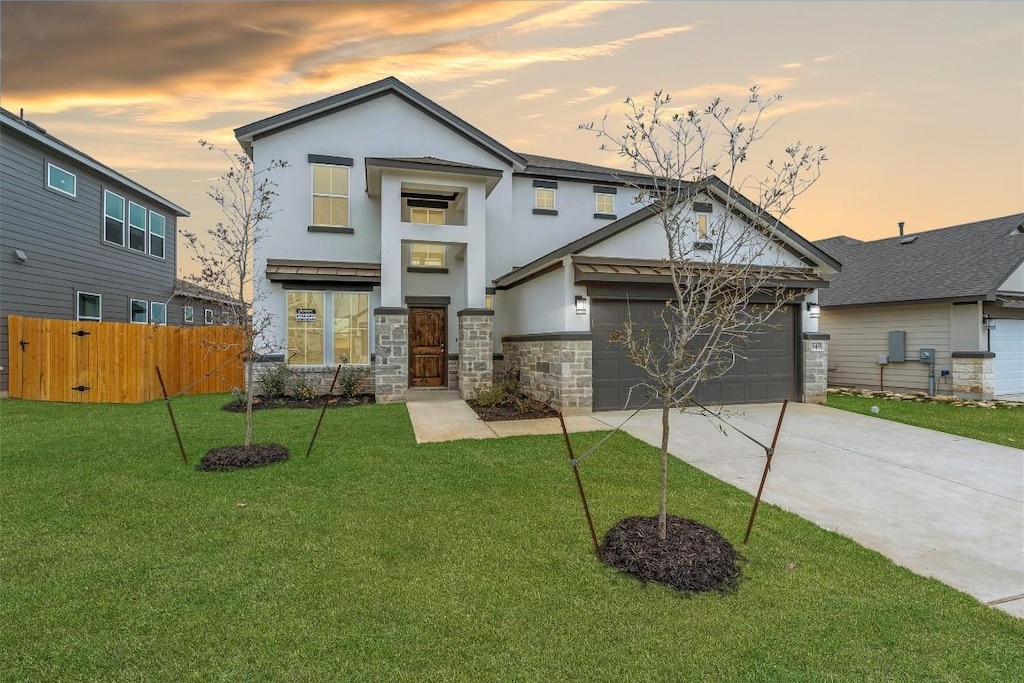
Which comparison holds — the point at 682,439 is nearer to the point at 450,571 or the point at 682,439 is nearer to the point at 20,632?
the point at 450,571

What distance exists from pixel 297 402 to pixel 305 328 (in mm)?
2060

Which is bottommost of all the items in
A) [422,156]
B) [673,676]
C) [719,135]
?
[673,676]

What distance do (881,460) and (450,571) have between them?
6.44 metres

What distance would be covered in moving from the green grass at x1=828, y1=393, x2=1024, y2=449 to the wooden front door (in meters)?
9.98

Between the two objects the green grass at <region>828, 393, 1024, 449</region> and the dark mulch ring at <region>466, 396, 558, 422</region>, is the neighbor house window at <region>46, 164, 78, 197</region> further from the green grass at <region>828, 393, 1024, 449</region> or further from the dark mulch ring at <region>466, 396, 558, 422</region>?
the green grass at <region>828, 393, 1024, 449</region>

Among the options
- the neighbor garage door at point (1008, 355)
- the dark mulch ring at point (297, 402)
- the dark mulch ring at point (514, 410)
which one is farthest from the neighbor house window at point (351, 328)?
the neighbor garage door at point (1008, 355)

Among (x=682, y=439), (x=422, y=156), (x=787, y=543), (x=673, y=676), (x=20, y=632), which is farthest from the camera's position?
(x=422, y=156)

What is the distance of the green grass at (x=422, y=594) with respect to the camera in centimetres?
248

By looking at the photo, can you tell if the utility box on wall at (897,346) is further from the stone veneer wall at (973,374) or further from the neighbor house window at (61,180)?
the neighbor house window at (61,180)

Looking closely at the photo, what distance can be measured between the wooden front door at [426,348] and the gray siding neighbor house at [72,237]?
275 inches

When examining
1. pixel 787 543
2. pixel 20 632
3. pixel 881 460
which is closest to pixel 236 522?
pixel 20 632

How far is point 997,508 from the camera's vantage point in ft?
15.6

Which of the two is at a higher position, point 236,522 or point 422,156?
point 422,156

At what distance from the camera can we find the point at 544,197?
14312mm
